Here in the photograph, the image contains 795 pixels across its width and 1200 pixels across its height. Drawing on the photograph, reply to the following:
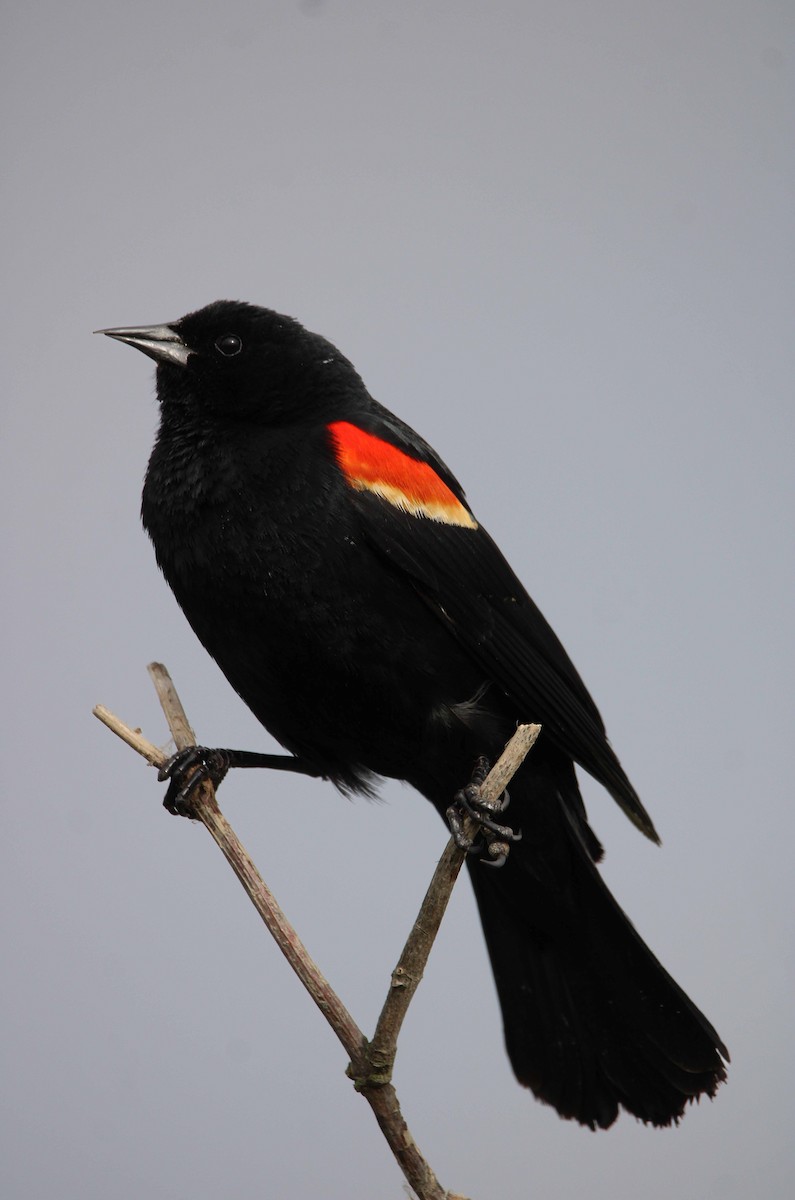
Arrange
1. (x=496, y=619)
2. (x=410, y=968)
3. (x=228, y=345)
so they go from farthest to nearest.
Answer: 1. (x=228, y=345)
2. (x=496, y=619)
3. (x=410, y=968)

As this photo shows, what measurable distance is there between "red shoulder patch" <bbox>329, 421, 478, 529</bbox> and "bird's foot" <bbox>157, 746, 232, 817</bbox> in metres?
0.65

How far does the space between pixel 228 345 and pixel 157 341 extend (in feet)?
0.54

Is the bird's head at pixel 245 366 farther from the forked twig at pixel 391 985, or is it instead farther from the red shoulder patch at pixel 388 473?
the forked twig at pixel 391 985

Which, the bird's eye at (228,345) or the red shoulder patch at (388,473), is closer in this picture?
the red shoulder patch at (388,473)

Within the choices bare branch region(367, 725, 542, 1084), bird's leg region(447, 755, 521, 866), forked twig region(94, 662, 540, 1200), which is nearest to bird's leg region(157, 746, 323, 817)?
forked twig region(94, 662, 540, 1200)

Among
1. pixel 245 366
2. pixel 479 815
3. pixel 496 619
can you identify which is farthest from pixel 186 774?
pixel 245 366

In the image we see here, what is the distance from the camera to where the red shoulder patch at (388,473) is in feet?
7.96

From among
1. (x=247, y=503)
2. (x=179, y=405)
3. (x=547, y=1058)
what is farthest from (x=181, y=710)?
(x=547, y=1058)

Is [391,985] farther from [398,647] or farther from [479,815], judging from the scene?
[398,647]

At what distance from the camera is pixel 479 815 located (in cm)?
223

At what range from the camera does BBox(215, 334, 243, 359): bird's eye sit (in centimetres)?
267

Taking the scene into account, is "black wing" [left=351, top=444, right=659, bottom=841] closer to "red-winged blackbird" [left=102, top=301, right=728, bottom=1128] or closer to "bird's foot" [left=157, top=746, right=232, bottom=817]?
"red-winged blackbird" [left=102, top=301, right=728, bottom=1128]

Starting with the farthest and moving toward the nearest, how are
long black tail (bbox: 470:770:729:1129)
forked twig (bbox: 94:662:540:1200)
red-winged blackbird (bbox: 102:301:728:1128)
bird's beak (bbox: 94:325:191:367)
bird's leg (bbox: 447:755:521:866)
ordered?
bird's beak (bbox: 94:325:191:367) → long black tail (bbox: 470:770:729:1129) → red-winged blackbird (bbox: 102:301:728:1128) → bird's leg (bbox: 447:755:521:866) → forked twig (bbox: 94:662:540:1200)

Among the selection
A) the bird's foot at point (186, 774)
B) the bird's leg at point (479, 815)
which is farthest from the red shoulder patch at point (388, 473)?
the bird's foot at point (186, 774)
